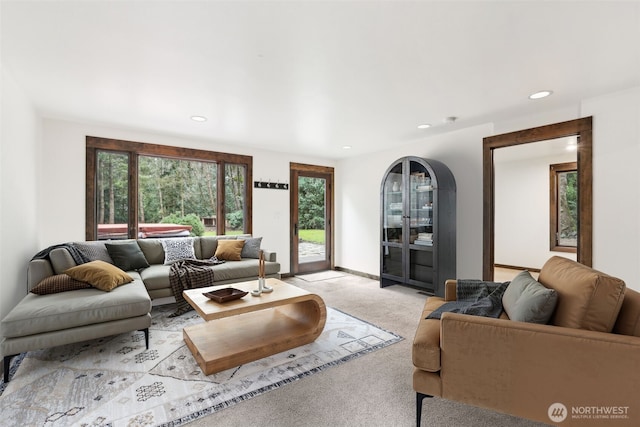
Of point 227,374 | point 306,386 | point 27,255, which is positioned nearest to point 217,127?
point 27,255

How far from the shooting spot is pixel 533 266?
20.0 ft

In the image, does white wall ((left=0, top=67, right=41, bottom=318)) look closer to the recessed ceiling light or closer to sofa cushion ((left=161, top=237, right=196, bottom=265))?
sofa cushion ((left=161, top=237, right=196, bottom=265))

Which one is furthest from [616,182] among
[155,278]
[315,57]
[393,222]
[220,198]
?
[220,198]

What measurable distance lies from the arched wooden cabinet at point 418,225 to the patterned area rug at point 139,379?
1.59 meters

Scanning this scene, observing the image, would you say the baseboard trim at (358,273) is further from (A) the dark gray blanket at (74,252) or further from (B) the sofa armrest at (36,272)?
(B) the sofa armrest at (36,272)

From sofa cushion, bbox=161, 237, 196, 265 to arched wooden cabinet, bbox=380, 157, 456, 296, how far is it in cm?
288

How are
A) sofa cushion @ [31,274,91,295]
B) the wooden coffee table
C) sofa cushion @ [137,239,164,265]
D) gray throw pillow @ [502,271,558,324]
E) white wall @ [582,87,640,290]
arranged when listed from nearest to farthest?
gray throw pillow @ [502,271,558,324]
the wooden coffee table
sofa cushion @ [31,274,91,295]
white wall @ [582,87,640,290]
sofa cushion @ [137,239,164,265]

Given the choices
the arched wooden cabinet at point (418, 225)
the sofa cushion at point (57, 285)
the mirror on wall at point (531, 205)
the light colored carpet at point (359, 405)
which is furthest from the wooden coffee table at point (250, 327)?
the mirror on wall at point (531, 205)

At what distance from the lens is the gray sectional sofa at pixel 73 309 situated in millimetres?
2143

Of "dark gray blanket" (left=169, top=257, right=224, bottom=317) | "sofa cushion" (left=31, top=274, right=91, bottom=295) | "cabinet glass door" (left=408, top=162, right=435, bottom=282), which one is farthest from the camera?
"cabinet glass door" (left=408, top=162, right=435, bottom=282)

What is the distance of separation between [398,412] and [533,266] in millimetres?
5744

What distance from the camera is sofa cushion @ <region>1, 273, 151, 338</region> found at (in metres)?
2.14

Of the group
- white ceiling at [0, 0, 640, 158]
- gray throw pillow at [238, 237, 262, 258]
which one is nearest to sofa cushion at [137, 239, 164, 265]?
gray throw pillow at [238, 237, 262, 258]

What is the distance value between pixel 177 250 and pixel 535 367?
4.00 m
